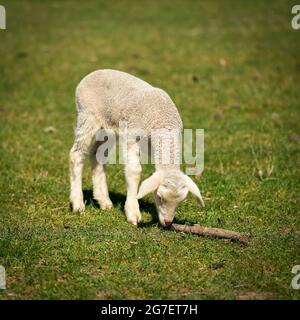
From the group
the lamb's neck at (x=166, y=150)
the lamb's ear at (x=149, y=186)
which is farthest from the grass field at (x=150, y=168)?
the lamb's neck at (x=166, y=150)

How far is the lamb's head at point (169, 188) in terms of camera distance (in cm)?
616

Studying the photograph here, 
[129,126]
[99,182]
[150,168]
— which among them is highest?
[129,126]

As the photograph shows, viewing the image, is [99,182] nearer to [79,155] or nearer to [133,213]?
[79,155]

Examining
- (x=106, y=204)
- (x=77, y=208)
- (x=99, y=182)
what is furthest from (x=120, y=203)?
(x=77, y=208)

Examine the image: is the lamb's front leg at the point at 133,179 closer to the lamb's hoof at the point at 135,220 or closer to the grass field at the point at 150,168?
the lamb's hoof at the point at 135,220

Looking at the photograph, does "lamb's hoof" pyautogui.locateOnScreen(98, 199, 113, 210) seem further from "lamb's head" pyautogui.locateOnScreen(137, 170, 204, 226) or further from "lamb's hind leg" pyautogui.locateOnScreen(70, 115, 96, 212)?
"lamb's head" pyautogui.locateOnScreen(137, 170, 204, 226)

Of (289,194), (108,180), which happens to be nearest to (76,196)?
Answer: (108,180)

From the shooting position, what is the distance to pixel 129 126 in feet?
22.8

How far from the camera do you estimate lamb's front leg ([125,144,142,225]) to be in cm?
684

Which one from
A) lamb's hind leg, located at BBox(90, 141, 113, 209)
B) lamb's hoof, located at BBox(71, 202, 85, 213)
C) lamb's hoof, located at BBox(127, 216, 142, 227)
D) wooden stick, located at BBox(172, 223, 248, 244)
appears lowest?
wooden stick, located at BBox(172, 223, 248, 244)

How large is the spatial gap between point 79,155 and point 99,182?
420 millimetres

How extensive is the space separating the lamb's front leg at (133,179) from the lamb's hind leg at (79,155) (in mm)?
698

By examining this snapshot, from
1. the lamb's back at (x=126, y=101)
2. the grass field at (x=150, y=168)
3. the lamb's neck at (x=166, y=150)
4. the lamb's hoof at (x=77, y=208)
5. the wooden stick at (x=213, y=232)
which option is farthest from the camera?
the lamb's hoof at (x=77, y=208)

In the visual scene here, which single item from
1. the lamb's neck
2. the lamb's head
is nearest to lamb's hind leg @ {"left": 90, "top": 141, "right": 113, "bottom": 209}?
the lamb's neck
